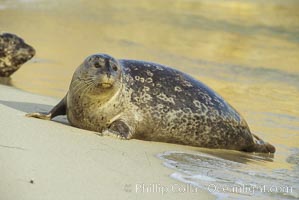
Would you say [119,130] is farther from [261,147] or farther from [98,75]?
[261,147]

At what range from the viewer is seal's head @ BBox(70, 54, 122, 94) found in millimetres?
6234

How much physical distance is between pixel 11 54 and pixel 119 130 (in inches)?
148

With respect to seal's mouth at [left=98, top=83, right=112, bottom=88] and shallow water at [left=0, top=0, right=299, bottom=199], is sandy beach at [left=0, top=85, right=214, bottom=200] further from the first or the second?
seal's mouth at [left=98, top=83, right=112, bottom=88]

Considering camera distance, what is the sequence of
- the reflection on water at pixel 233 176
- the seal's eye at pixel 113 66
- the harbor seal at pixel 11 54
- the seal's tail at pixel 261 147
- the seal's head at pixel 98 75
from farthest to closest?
the harbor seal at pixel 11 54 < the seal's tail at pixel 261 147 < the seal's eye at pixel 113 66 < the seal's head at pixel 98 75 < the reflection on water at pixel 233 176

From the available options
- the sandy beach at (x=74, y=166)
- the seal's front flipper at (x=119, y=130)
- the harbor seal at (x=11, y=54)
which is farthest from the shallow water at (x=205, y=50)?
the seal's front flipper at (x=119, y=130)

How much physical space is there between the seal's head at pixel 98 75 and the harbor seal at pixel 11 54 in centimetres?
315

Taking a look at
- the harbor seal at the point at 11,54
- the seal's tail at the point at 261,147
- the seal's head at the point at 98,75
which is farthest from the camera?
the harbor seal at the point at 11,54

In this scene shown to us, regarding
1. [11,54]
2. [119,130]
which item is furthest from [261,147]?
[11,54]

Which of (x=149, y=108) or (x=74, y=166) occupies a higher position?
(x=149, y=108)

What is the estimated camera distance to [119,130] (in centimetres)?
621

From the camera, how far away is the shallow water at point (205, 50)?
6133mm

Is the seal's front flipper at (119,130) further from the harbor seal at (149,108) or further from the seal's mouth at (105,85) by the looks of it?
the seal's mouth at (105,85)

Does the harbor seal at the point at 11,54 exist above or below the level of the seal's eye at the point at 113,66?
below

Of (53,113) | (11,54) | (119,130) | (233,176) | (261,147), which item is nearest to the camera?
(233,176)
